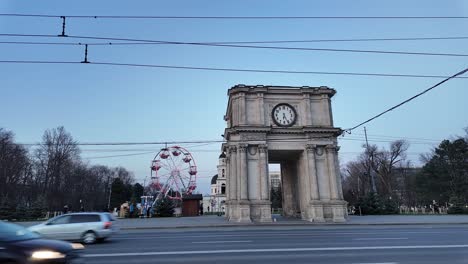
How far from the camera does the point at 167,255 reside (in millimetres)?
10289

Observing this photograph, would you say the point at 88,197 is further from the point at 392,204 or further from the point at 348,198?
the point at 392,204

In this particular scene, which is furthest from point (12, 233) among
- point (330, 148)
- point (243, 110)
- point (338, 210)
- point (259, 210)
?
point (330, 148)

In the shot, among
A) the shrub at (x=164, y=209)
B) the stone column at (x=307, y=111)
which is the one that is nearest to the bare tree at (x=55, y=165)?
the shrub at (x=164, y=209)

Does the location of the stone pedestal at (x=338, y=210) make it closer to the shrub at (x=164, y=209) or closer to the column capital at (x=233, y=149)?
the column capital at (x=233, y=149)

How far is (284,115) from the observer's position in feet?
110

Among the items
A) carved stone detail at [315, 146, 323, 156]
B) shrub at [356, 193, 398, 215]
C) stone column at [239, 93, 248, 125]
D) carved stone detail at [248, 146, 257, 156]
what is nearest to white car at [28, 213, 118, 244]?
carved stone detail at [248, 146, 257, 156]

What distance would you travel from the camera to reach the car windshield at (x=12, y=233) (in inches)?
250

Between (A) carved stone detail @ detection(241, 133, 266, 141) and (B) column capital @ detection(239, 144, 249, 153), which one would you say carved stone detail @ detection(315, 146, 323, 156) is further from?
(B) column capital @ detection(239, 144, 249, 153)

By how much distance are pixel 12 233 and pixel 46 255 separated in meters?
1.30

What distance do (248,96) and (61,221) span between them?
854 inches

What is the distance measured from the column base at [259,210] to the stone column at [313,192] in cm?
429

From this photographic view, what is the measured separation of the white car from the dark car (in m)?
8.87

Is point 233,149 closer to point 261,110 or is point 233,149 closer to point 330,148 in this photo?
point 261,110

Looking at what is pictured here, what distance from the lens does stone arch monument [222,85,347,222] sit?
3034 cm
